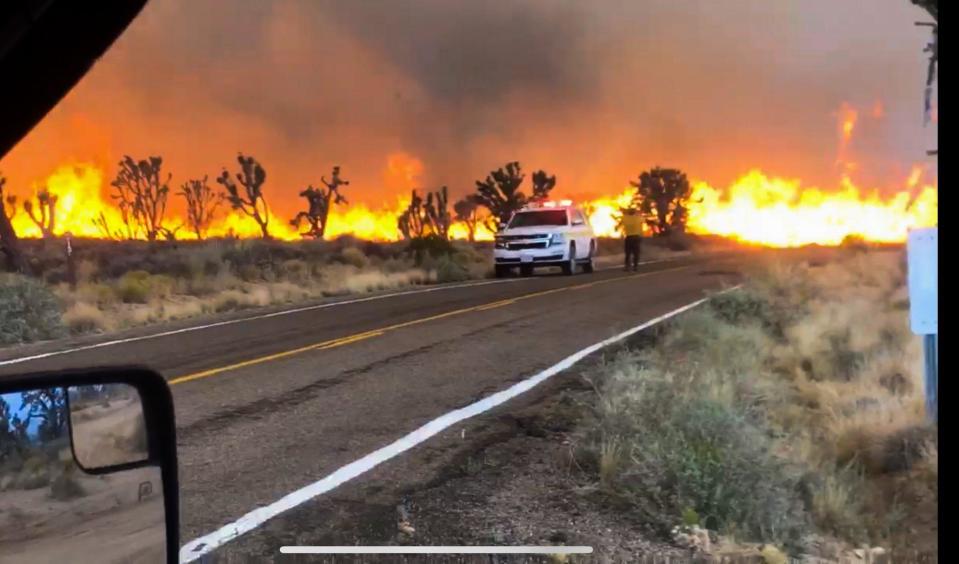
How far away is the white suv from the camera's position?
8.33 meters

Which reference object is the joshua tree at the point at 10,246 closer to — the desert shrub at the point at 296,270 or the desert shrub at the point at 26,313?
the desert shrub at the point at 26,313

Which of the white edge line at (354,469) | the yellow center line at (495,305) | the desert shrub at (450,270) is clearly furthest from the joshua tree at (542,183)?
the desert shrub at (450,270)

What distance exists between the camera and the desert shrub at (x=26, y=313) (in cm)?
835

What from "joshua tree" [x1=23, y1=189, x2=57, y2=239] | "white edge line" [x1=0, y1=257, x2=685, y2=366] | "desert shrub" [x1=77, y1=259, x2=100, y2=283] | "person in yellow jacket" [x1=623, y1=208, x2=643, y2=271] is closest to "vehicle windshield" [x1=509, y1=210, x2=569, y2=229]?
"person in yellow jacket" [x1=623, y1=208, x2=643, y2=271]

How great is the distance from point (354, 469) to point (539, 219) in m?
4.34

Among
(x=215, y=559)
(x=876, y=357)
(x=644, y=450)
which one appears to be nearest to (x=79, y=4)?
(x=215, y=559)

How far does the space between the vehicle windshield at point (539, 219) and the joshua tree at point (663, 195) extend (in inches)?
49.9

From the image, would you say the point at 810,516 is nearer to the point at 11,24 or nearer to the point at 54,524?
the point at 54,524

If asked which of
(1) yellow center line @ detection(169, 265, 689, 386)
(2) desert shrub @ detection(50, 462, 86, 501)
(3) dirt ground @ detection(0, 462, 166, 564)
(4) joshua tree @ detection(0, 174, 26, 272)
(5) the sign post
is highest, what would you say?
(4) joshua tree @ detection(0, 174, 26, 272)

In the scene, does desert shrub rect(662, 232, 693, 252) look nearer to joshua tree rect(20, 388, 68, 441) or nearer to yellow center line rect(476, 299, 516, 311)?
yellow center line rect(476, 299, 516, 311)

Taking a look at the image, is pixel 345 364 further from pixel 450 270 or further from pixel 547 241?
pixel 450 270

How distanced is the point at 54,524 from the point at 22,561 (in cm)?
9

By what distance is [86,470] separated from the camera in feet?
5.72

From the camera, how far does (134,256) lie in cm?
1322
